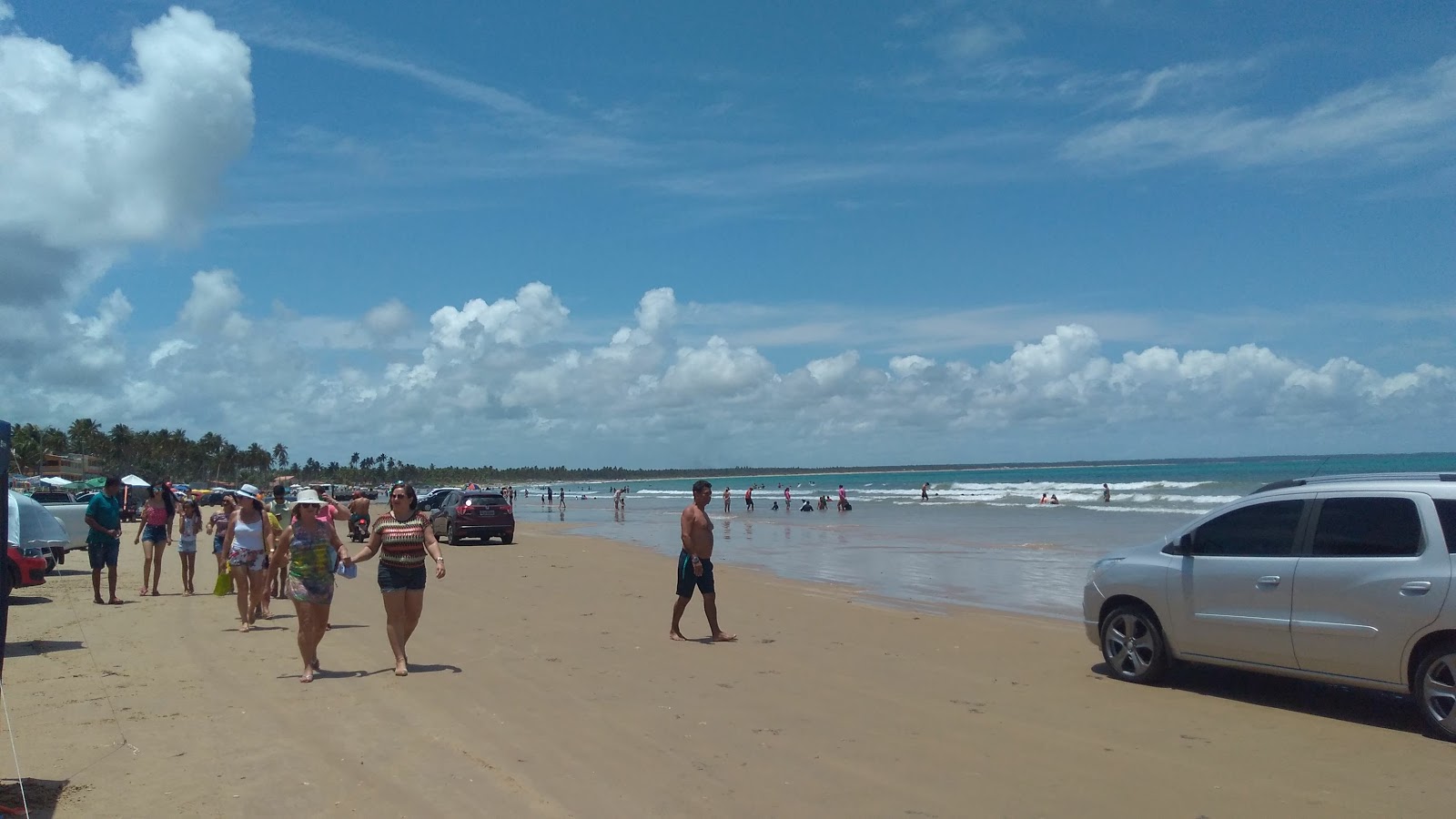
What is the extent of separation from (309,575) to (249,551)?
12.2 ft

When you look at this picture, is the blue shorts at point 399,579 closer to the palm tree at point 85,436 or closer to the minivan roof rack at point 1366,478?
the minivan roof rack at point 1366,478

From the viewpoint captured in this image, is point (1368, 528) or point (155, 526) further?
point (155, 526)

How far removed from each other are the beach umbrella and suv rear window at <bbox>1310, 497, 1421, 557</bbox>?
15.4 meters

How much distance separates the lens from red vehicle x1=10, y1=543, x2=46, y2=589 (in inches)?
527

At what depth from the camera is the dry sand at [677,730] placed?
5523mm

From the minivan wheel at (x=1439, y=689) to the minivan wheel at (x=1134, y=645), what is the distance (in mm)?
1941

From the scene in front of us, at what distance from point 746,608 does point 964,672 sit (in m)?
5.00

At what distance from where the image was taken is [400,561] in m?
8.89

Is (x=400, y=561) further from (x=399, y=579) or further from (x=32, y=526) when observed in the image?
(x=32, y=526)

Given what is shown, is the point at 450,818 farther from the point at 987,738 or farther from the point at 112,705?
the point at 112,705

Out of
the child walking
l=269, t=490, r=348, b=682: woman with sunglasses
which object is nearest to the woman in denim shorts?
the child walking

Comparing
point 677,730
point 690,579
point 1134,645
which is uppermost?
point 690,579

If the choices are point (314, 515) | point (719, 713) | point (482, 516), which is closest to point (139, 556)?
point (482, 516)

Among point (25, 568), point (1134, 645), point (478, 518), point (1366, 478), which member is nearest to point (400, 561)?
point (1134, 645)
